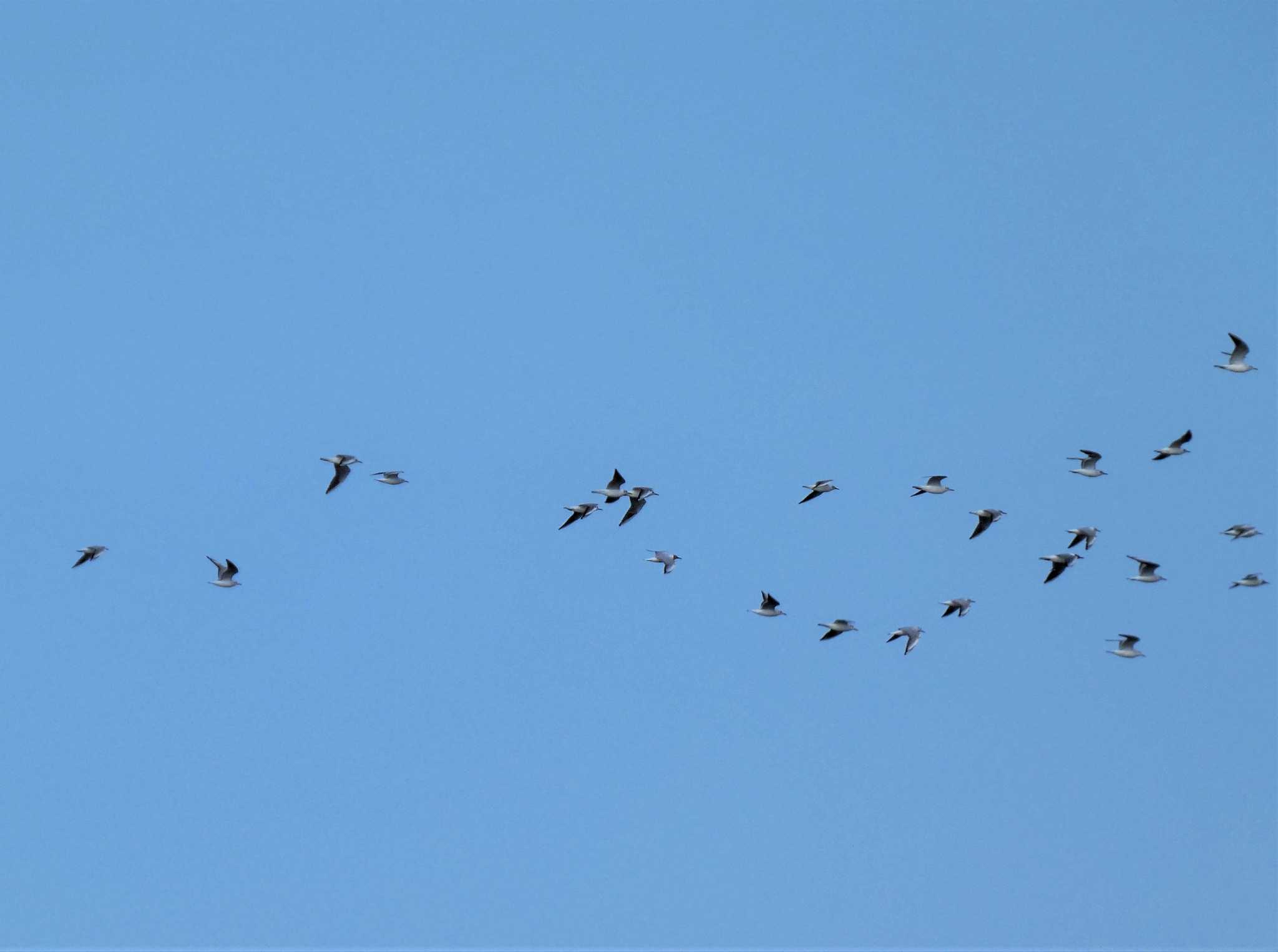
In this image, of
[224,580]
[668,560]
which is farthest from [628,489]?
[224,580]

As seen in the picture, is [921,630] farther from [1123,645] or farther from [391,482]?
[391,482]

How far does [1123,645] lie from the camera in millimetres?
77375

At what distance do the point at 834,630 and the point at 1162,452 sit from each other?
11257 mm

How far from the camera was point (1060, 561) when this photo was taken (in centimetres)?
7456

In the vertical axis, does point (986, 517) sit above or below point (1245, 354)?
below

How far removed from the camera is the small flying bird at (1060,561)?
244 ft

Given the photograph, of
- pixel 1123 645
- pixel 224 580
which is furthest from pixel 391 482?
pixel 1123 645

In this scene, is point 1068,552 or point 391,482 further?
point 391,482

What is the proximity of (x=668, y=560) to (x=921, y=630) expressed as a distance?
868 centimetres

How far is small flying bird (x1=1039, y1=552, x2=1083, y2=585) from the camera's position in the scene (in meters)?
74.3

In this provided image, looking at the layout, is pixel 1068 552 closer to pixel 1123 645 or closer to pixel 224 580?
pixel 1123 645

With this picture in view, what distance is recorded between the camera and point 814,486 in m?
78.6

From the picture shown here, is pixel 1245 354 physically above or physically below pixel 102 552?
above

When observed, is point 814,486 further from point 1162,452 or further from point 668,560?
point 1162,452
